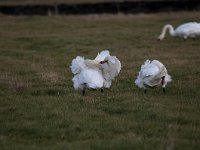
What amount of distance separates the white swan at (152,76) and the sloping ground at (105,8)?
18.7 metres

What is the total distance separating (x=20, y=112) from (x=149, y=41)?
12.1 m

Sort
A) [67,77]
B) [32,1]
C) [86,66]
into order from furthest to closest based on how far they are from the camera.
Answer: [32,1]
[67,77]
[86,66]

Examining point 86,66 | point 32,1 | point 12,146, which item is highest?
point 32,1

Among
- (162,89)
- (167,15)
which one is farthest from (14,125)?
(167,15)

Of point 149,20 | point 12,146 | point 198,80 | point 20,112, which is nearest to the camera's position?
point 12,146

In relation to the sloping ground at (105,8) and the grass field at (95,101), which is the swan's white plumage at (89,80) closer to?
the grass field at (95,101)

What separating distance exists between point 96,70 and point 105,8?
62.9ft

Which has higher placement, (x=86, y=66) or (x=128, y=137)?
(x=86, y=66)

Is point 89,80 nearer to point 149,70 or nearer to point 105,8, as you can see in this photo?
point 149,70

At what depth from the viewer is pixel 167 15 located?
1160 inches

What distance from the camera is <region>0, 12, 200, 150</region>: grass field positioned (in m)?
8.91

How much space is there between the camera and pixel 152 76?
11.9 metres

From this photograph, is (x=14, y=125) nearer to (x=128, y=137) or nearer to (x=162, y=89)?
(x=128, y=137)

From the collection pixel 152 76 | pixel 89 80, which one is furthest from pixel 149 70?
pixel 89 80
